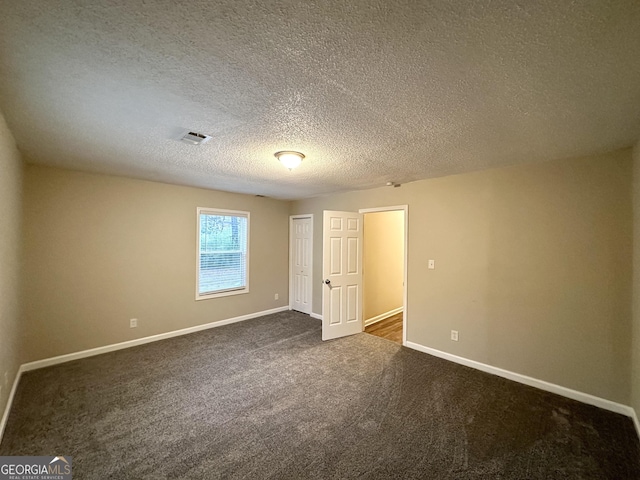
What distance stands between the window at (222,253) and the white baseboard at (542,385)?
3429 millimetres

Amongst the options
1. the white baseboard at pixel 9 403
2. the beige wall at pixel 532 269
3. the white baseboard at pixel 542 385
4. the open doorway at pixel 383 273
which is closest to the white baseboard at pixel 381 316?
the open doorway at pixel 383 273

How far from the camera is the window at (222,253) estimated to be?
14.5 feet

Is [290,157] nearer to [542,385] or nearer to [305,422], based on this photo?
[305,422]

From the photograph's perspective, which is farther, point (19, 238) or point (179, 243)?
point (179, 243)

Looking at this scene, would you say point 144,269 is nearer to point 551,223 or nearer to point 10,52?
point 10,52

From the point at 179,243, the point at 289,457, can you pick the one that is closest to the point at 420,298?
the point at 289,457

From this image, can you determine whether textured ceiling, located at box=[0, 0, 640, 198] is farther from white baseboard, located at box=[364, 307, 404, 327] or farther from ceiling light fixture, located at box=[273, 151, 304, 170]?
white baseboard, located at box=[364, 307, 404, 327]

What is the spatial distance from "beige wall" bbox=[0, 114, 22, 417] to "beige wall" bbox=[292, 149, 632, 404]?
421 cm

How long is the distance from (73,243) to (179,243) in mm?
1237

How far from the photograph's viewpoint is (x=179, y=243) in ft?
13.5

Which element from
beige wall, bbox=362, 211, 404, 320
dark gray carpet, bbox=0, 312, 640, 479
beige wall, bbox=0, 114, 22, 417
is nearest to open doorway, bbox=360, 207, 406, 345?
beige wall, bbox=362, 211, 404, 320

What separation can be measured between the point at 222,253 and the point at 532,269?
179 inches

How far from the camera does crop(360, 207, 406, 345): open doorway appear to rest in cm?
466

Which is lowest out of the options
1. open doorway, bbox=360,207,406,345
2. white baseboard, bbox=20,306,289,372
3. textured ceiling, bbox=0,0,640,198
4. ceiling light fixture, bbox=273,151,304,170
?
white baseboard, bbox=20,306,289,372
